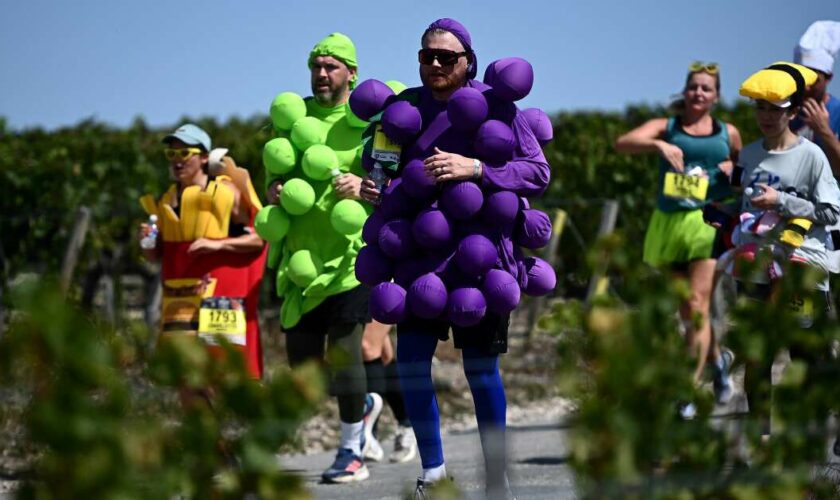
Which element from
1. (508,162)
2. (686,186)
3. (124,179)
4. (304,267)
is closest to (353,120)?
(304,267)

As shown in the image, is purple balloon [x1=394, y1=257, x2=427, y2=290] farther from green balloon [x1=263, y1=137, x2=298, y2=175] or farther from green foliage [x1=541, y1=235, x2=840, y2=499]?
green foliage [x1=541, y1=235, x2=840, y2=499]

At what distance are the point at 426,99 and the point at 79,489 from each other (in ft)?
10.4

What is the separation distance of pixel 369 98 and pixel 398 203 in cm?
47

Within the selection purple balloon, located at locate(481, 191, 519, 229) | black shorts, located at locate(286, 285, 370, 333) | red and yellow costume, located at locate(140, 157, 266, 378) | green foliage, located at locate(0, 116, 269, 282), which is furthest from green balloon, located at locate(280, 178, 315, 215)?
green foliage, located at locate(0, 116, 269, 282)

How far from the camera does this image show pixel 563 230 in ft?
39.9

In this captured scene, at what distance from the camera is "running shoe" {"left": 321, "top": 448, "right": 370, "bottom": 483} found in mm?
6516

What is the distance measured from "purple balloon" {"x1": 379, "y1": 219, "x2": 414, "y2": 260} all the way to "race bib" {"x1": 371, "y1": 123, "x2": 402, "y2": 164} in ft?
0.80

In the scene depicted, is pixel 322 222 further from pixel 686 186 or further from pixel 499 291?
pixel 686 186

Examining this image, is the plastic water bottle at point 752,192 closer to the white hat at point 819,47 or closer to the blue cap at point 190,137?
the white hat at point 819,47

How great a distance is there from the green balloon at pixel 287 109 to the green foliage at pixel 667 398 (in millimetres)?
3691

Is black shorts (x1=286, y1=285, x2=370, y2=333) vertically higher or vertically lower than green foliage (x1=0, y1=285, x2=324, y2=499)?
lower

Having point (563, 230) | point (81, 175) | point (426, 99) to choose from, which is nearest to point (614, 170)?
point (563, 230)

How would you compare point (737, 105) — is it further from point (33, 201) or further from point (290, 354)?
point (290, 354)

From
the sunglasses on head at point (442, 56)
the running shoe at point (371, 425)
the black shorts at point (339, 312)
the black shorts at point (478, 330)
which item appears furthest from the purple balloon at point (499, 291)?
the running shoe at point (371, 425)
